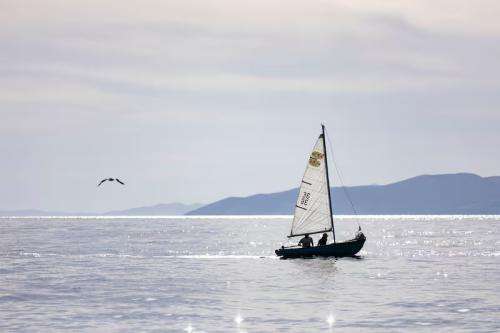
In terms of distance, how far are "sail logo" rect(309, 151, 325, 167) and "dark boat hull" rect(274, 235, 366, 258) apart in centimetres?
909

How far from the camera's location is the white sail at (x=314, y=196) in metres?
98.0

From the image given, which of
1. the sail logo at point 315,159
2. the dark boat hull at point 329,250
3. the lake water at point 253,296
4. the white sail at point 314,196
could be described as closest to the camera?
the lake water at point 253,296

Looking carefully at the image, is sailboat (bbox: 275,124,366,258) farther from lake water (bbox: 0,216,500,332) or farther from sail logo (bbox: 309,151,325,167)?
lake water (bbox: 0,216,500,332)

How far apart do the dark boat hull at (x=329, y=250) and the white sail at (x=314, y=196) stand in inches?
88.4

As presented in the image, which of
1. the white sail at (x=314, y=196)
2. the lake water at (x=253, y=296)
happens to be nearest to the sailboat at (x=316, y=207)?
the white sail at (x=314, y=196)

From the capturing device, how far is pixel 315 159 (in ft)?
321

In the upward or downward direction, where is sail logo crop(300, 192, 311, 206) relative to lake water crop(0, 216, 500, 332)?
upward

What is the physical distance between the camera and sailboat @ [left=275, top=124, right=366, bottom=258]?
97875 millimetres

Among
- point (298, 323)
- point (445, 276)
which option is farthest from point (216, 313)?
point (445, 276)

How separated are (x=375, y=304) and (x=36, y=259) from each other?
63.4 meters

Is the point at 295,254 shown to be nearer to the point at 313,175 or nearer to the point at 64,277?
the point at 313,175

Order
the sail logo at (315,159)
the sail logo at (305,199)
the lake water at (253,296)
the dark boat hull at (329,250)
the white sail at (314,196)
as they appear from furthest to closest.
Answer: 1. the sail logo at (305,199)
2. the white sail at (314,196)
3. the sail logo at (315,159)
4. the dark boat hull at (329,250)
5. the lake water at (253,296)

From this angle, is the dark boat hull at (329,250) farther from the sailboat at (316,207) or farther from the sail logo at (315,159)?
the sail logo at (315,159)

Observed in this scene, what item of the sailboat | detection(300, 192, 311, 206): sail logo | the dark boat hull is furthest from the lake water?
detection(300, 192, 311, 206): sail logo
